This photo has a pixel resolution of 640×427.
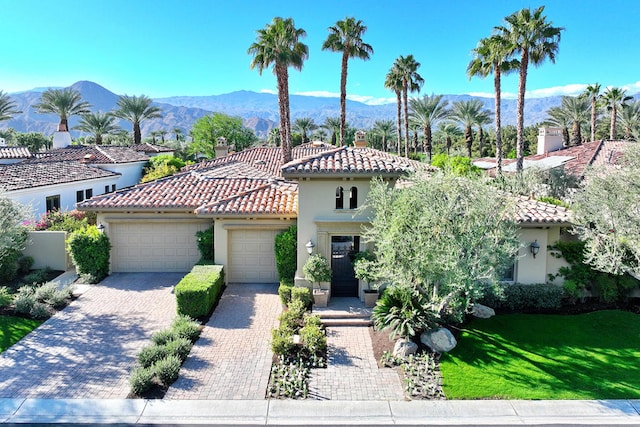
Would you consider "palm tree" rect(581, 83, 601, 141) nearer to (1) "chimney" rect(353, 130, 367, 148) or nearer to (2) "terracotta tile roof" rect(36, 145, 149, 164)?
(1) "chimney" rect(353, 130, 367, 148)

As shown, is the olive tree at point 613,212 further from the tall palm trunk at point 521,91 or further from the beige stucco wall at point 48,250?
the beige stucco wall at point 48,250

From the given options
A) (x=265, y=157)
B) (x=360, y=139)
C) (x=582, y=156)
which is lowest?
(x=582, y=156)

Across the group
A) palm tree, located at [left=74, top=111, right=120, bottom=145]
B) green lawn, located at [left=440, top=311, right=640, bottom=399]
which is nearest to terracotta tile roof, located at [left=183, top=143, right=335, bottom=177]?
green lawn, located at [left=440, top=311, right=640, bottom=399]

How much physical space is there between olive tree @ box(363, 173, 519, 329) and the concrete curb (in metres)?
2.75

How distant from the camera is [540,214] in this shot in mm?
15664

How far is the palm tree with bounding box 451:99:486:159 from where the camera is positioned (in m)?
49.4

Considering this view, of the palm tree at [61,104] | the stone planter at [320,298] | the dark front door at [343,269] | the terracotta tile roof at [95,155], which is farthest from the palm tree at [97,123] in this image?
the stone planter at [320,298]

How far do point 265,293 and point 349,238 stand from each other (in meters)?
4.26

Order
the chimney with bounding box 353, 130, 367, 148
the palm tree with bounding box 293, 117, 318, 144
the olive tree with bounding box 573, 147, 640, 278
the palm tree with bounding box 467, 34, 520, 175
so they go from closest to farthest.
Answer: the olive tree with bounding box 573, 147, 640, 278, the chimney with bounding box 353, 130, 367, 148, the palm tree with bounding box 467, 34, 520, 175, the palm tree with bounding box 293, 117, 318, 144

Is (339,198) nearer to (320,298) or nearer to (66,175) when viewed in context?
(320,298)

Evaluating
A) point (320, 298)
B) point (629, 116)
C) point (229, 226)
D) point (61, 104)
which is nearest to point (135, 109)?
point (61, 104)

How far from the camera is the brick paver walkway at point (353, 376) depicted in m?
10.6

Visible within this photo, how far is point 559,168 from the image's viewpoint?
26.5 m

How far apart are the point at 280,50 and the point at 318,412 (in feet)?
75.9
